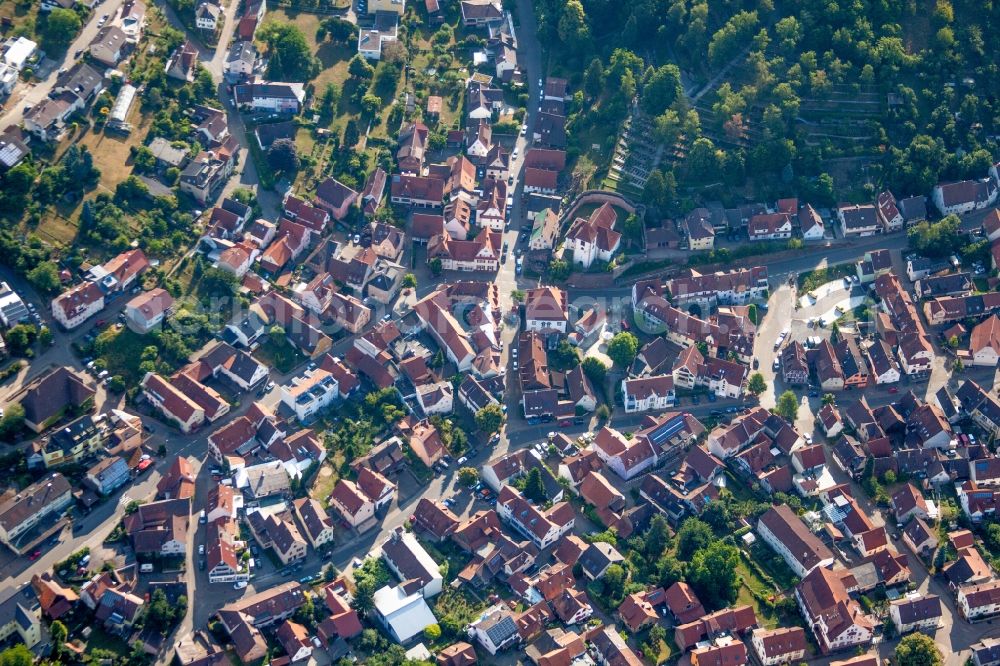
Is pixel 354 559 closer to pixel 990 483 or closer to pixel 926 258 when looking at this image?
pixel 990 483

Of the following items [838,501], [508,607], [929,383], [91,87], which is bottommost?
[508,607]

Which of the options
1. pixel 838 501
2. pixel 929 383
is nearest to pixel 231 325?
pixel 838 501

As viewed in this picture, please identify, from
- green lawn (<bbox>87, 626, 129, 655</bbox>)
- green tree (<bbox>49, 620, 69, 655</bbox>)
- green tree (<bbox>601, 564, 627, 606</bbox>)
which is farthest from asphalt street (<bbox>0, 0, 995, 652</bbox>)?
green tree (<bbox>601, 564, 627, 606</bbox>)

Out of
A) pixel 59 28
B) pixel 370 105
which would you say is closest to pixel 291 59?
pixel 370 105

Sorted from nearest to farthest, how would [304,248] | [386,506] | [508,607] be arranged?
[508,607] → [386,506] → [304,248]

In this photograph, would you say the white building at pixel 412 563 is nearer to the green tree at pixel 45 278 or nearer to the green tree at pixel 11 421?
the green tree at pixel 11 421

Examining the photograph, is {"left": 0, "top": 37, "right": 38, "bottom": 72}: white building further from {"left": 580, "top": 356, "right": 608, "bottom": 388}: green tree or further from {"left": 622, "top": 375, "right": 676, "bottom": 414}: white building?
{"left": 622, "top": 375, "right": 676, "bottom": 414}: white building
